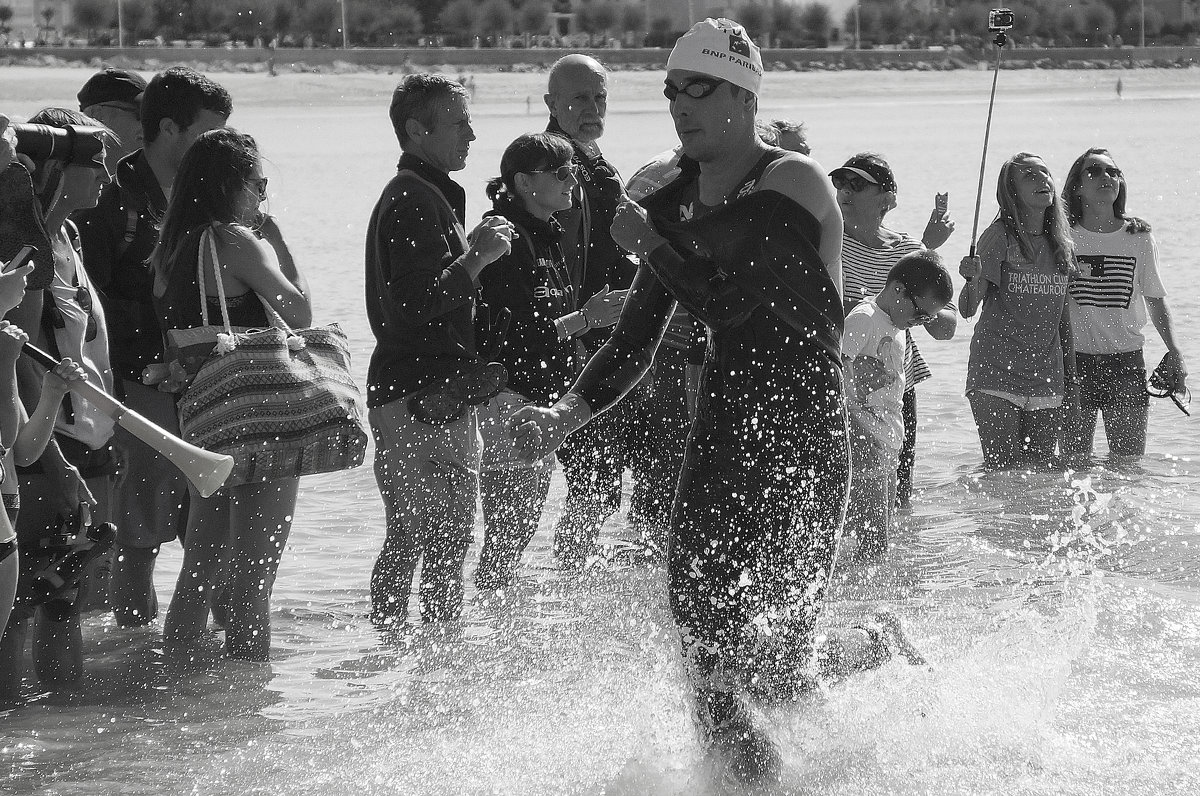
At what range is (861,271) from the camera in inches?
250

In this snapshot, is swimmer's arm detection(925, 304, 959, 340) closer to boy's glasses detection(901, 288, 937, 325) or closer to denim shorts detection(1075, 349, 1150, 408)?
boy's glasses detection(901, 288, 937, 325)

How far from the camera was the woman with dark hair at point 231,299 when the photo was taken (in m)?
4.62

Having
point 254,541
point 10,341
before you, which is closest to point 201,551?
point 254,541

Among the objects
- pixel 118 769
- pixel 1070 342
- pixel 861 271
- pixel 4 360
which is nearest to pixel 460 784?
pixel 118 769

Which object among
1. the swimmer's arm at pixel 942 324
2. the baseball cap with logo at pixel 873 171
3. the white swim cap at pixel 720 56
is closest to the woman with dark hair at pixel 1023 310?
the swimmer's arm at pixel 942 324

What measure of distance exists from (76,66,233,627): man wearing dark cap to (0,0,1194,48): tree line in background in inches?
3141

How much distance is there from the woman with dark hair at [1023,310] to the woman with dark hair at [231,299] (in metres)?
A: 3.52

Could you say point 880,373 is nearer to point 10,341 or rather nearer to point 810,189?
point 810,189

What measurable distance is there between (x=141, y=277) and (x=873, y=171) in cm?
295

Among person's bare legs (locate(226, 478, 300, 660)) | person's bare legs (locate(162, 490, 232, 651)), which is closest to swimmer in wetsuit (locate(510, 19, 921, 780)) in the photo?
person's bare legs (locate(226, 478, 300, 660))

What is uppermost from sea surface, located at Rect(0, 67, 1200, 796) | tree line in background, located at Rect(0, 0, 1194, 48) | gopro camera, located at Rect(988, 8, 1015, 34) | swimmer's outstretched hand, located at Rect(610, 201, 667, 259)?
tree line in background, located at Rect(0, 0, 1194, 48)

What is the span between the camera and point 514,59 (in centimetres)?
7250

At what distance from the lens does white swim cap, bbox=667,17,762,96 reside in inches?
146

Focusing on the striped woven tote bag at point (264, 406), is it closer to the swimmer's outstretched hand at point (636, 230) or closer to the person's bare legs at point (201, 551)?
the person's bare legs at point (201, 551)
